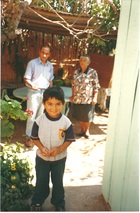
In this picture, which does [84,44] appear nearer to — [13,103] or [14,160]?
[13,103]

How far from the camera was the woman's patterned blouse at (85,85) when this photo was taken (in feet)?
16.8

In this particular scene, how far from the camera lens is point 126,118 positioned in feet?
8.86

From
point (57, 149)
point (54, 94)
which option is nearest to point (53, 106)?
point (54, 94)

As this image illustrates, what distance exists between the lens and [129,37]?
8.67ft

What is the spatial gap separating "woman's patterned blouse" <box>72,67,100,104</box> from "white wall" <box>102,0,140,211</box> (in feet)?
6.98

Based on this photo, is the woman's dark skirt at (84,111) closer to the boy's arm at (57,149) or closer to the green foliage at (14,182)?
the green foliage at (14,182)

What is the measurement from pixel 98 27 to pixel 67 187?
417 centimetres

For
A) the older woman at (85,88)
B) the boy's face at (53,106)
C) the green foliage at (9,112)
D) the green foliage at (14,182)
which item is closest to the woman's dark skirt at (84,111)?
the older woman at (85,88)

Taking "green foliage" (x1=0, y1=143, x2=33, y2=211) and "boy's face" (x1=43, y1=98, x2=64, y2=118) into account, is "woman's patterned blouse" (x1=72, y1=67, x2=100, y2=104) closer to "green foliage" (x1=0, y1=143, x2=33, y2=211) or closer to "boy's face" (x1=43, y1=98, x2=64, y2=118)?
"green foliage" (x1=0, y1=143, x2=33, y2=211)

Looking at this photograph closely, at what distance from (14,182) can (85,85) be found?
270cm

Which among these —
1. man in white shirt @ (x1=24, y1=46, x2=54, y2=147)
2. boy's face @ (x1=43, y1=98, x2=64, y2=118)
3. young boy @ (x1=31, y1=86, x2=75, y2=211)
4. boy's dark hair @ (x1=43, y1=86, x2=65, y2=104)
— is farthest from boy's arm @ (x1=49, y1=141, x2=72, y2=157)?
man in white shirt @ (x1=24, y1=46, x2=54, y2=147)

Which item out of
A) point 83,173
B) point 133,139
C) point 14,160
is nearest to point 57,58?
point 83,173

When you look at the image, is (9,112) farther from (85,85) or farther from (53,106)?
(85,85)

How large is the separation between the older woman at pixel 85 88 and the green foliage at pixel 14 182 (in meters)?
2.19
